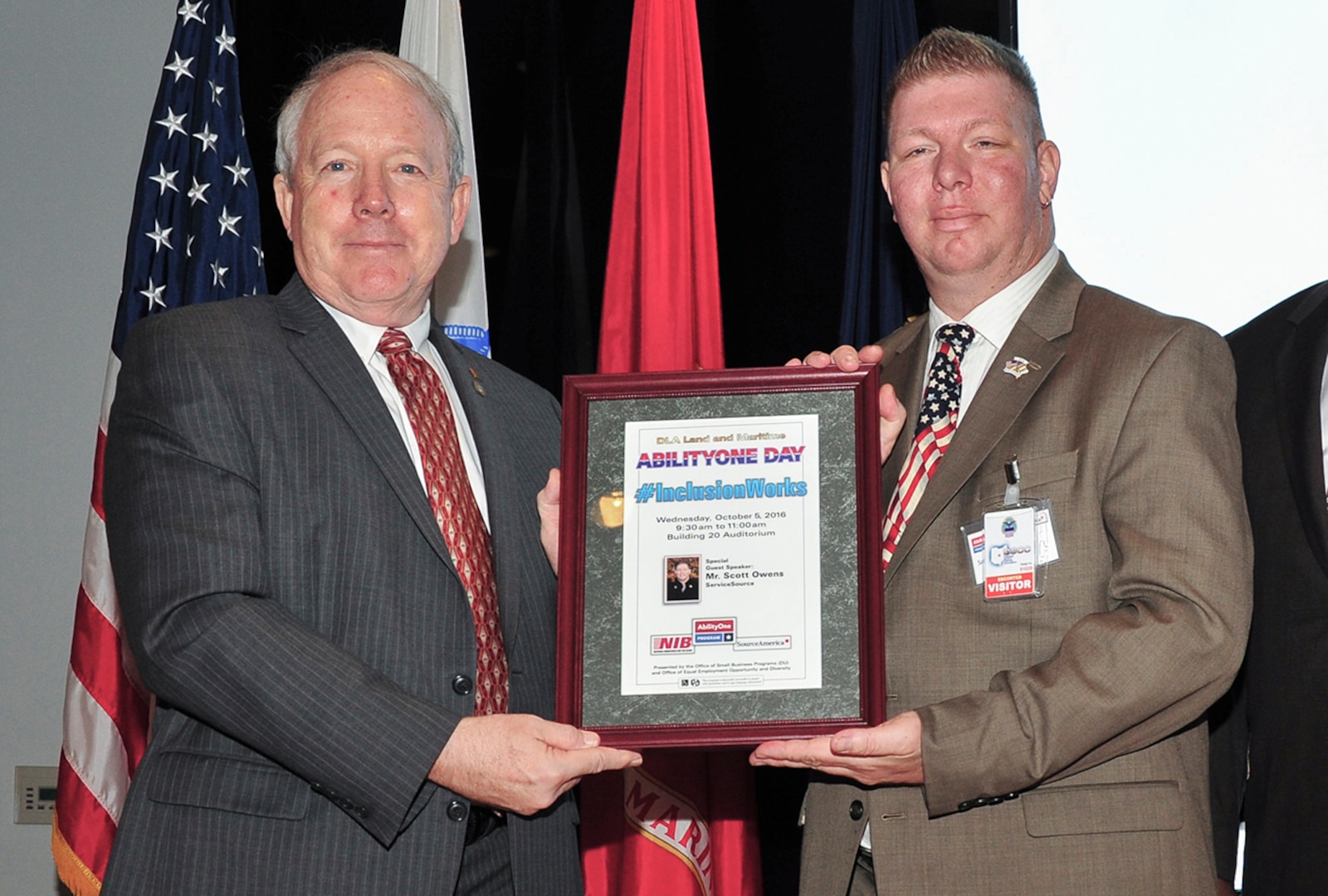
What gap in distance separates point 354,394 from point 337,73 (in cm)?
89

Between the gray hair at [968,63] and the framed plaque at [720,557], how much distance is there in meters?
0.86

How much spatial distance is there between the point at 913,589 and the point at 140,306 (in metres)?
2.92

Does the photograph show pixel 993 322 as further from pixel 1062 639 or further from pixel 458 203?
pixel 458 203

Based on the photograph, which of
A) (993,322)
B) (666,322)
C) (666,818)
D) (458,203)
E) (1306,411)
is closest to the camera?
(1306,411)

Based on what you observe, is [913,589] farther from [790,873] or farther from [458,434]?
[790,873]

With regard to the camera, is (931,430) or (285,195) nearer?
(931,430)

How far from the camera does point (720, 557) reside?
8.58ft

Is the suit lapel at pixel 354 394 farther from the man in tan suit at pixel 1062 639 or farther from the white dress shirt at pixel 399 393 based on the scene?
the man in tan suit at pixel 1062 639

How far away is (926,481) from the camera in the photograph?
2826 mm

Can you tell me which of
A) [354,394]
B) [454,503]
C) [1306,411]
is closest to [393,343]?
[354,394]

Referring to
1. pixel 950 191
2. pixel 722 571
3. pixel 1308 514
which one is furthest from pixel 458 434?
pixel 1308 514

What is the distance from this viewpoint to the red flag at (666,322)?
13.5 feet

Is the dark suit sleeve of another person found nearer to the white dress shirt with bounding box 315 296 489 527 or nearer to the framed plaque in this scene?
the white dress shirt with bounding box 315 296 489 527

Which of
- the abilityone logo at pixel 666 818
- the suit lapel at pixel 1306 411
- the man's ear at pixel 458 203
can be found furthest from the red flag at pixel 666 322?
the suit lapel at pixel 1306 411
